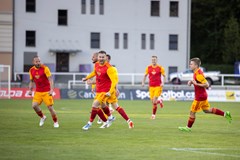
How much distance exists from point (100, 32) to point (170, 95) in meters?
20.2

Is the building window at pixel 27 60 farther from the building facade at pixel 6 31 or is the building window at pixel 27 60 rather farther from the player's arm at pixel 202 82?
the player's arm at pixel 202 82

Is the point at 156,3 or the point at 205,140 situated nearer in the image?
the point at 205,140

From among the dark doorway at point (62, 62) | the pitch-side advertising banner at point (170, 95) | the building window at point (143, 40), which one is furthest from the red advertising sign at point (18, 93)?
the building window at point (143, 40)

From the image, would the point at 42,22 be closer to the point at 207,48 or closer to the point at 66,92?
the point at 66,92

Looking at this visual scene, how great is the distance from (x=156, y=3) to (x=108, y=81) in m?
43.9

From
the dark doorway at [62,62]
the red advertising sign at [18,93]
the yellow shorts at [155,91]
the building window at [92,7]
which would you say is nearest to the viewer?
the yellow shorts at [155,91]

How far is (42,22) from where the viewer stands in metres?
58.2

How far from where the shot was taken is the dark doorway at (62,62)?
59438 millimetres

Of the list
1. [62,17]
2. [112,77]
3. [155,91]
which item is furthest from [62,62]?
[112,77]

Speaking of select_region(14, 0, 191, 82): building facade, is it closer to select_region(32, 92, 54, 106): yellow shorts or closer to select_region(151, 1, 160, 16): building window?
select_region(151, 1, 160, 16): building window

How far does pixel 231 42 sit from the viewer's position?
67875 millimetres

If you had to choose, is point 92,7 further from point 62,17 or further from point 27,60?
point 27,60

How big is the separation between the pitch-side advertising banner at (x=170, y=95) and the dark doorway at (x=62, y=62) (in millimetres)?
19153

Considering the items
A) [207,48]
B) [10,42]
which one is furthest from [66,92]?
[207,48]
